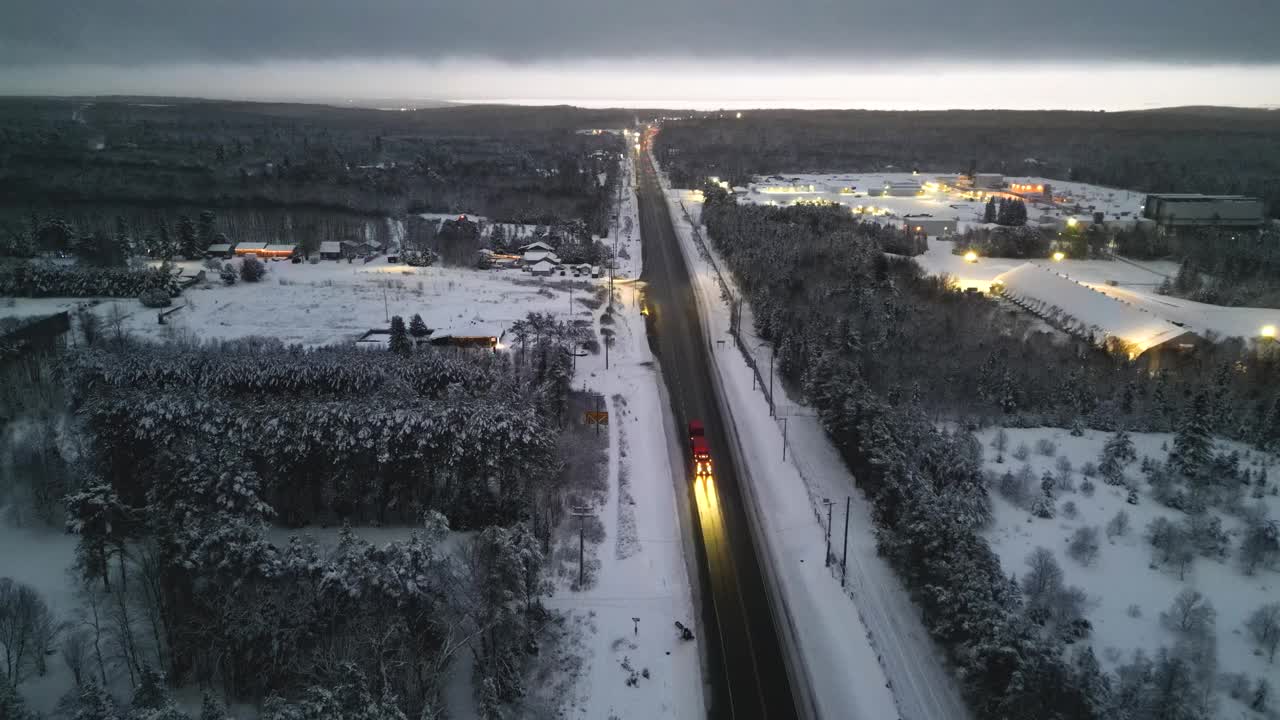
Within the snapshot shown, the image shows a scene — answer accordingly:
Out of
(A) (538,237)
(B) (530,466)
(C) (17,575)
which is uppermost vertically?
(A) (538,237)

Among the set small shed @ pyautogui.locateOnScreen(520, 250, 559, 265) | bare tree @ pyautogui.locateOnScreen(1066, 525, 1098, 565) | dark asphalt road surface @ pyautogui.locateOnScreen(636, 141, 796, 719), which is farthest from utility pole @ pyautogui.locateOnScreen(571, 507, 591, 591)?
small shed @ pyautogui.locateOnScreen(520, 250, 559, 265)

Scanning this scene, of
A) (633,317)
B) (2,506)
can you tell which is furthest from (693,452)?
(2,506)

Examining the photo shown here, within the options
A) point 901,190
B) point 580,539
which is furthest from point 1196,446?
point 901,190

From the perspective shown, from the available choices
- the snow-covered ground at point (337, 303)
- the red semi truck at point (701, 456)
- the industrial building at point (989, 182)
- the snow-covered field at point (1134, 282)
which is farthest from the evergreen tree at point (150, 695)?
the industrial building at point (989, 182)

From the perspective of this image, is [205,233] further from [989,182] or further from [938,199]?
[989,182]

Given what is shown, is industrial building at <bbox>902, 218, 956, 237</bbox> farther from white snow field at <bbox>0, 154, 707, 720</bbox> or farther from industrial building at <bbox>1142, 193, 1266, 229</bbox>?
white snow field at <bbox>0, 154, 707, 720</bbox>

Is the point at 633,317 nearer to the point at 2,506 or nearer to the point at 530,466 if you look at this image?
the point at 530,466

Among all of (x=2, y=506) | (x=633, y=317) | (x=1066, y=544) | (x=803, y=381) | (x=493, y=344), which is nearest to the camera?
(x=1066, y=544)
